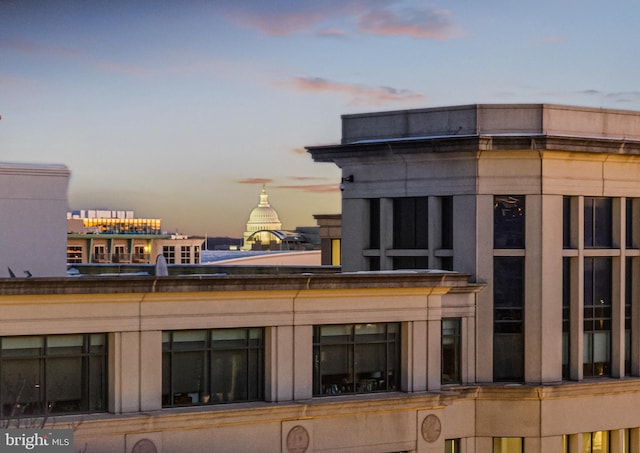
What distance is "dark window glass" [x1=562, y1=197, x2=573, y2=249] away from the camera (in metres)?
39.7

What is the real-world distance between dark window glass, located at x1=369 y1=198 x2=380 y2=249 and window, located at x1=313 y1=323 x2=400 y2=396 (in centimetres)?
690

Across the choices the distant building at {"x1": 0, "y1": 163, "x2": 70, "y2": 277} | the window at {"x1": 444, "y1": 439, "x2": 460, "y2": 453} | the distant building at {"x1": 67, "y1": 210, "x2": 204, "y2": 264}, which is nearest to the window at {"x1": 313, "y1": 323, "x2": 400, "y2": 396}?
the window at {"x1": 444, "y1": 439, "x2": 460, "y2": 453}

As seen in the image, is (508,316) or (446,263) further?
(446,263)

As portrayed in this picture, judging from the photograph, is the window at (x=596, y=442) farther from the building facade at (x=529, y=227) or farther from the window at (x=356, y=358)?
the window at (x=356, y=358)

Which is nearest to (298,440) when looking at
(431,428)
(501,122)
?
(431,428)

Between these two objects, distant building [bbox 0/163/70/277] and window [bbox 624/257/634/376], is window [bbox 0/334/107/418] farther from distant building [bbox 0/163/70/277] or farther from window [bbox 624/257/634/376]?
window [bbox 624/257/634/376]

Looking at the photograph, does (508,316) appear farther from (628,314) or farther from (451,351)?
(628,314)

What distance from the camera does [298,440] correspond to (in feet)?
109

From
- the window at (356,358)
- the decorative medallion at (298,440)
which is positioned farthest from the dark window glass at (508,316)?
the decorative medallion at (298,440)

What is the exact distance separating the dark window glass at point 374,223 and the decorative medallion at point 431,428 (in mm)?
8054

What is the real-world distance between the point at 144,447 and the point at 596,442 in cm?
1674

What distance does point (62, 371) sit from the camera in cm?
3016

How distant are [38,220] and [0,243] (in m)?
1.18

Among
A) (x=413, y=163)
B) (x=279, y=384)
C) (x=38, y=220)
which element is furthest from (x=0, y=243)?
(x=413, y=163)
